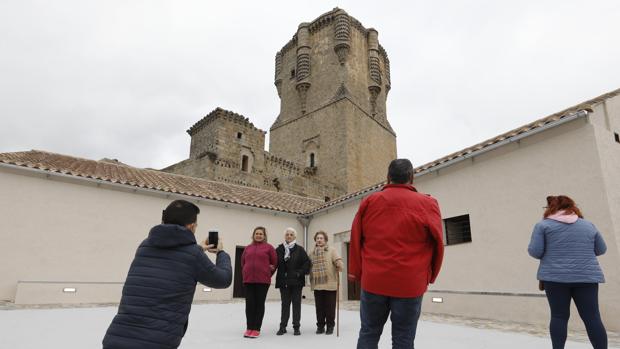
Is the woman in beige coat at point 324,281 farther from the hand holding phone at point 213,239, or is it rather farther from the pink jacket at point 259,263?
the hand holding phone at point 213,239

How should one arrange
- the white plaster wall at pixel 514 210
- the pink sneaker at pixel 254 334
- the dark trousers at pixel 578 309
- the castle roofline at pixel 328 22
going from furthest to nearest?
the castle roofline at pixel 328 22 < the white plaster wall at pixel 514 210 < the pink sneaker at pixel 254 334 < the dark trousers at pixel 578 309

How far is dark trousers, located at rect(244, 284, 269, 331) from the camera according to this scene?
220 inches

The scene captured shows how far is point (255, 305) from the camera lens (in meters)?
5.68

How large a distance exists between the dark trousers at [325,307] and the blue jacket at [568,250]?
10.8ft

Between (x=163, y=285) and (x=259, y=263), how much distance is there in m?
3.54

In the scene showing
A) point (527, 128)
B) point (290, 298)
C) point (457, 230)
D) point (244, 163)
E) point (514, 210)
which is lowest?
point (290, 298)

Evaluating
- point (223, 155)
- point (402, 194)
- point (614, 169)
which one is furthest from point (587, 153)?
point (223, 155)

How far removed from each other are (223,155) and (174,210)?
22.5 metres

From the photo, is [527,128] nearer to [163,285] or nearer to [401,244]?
[401,244]

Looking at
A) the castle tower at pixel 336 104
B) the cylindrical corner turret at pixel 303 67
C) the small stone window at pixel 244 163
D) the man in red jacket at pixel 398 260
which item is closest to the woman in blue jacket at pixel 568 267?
the man in red jacket at pixel 398 260

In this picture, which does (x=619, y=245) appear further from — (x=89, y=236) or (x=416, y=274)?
(x=89, y=236)

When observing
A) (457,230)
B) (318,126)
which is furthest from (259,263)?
(318,126)

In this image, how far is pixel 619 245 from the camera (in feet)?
21.4

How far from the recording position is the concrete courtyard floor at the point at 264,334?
4.95 meters
